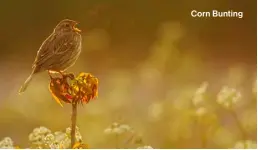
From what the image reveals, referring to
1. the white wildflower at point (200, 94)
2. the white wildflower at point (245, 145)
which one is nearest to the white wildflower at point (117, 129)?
the white wildflower at point (200, 94)

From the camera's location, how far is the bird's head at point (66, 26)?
131 centimetres

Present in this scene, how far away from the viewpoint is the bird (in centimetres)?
128

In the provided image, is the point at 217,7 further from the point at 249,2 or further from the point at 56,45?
the point at 56,45

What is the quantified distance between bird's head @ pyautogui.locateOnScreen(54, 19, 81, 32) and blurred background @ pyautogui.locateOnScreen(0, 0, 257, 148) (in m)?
0.04

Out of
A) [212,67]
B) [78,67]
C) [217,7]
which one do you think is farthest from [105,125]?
[217,7]

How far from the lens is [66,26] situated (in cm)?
Result: 131

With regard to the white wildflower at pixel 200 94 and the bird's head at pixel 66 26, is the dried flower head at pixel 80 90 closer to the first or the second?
the bird's head at pixel 66 26

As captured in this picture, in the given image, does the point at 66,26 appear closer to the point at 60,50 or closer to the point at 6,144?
the point at 60,50

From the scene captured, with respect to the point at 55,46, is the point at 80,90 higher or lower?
lower

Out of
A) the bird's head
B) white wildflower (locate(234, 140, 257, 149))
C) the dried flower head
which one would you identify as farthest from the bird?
white wildflower (locate(234, 140, 257, 149))

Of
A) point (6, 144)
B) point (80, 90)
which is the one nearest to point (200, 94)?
point (80, 90)

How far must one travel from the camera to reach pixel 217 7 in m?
1.36

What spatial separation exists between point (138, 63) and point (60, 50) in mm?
247

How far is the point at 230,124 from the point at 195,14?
1.12ft
